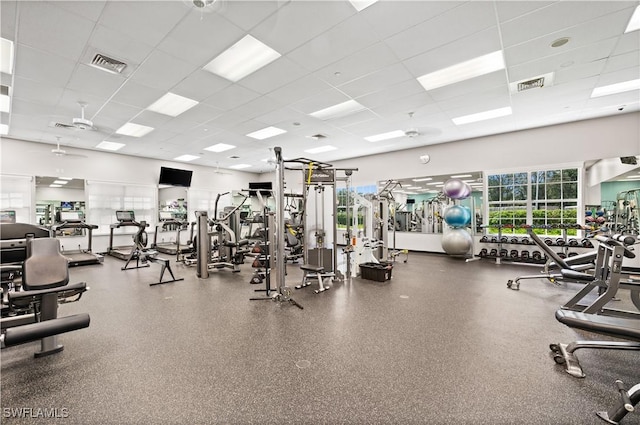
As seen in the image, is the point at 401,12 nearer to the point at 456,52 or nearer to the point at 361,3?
the point at 361,3

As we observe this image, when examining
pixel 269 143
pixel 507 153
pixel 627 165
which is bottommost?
pixel 627 165

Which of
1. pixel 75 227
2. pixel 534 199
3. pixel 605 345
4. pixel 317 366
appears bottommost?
pixel 317 366

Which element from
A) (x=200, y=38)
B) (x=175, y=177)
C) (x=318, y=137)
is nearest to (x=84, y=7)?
(x=200, y=38)

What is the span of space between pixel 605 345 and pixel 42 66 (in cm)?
732

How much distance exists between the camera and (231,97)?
4.91m

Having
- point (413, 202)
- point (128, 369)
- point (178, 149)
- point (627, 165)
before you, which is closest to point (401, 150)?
point (413, 202)

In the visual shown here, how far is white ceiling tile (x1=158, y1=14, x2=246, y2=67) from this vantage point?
3.00m

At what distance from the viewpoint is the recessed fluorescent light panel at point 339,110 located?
17.5 feet

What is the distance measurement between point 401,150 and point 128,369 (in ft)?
29.1

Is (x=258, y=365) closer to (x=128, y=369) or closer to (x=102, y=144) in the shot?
(x=128, y=369)

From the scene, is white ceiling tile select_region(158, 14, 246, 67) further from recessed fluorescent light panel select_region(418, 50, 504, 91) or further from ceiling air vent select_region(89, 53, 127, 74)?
recessed fluorescent light panel select_region(418, 50, 504, 91)

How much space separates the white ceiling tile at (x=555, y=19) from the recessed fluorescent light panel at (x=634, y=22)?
0.06 meters

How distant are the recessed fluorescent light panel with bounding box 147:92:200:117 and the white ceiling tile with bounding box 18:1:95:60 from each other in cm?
153

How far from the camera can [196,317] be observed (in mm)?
3420
